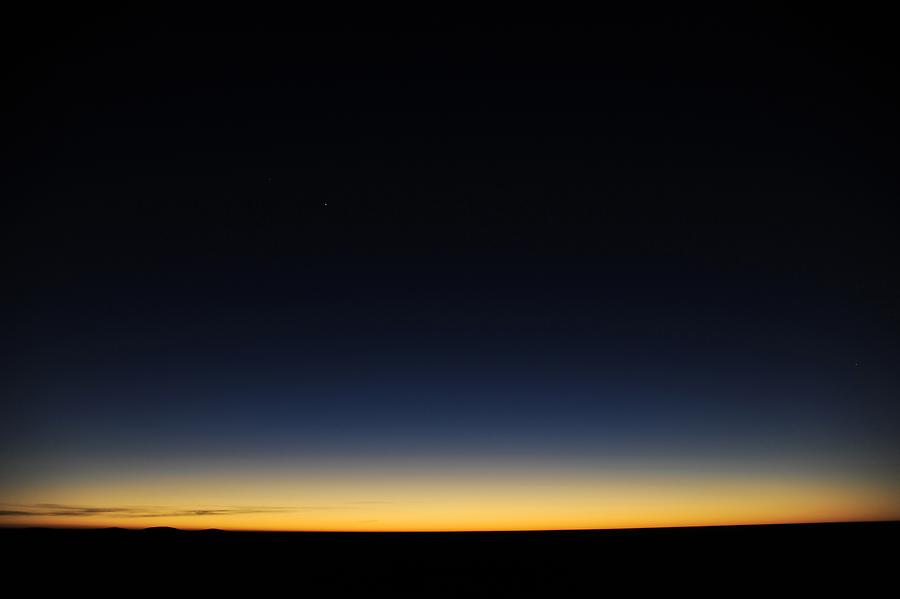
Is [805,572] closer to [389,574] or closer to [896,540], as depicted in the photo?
[389,574]

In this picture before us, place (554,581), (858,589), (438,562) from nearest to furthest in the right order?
(858,589)
(554,581)
(438,562)

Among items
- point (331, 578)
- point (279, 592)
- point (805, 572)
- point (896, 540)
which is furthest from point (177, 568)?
point (896, 540)

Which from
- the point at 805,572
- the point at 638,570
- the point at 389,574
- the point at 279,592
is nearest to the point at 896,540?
the point at 805,572

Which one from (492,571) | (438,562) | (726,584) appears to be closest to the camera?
(726,584)

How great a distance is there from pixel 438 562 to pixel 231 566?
6.49 m

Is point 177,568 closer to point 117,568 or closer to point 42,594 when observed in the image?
point 117,568

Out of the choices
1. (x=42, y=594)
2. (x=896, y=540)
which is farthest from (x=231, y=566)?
(x=896, y=540)

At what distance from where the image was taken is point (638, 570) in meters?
17.0

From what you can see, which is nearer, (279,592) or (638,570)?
(279,592)

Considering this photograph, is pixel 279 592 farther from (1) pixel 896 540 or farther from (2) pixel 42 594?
(1) pixel 896 540

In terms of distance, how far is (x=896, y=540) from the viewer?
26.7 meters

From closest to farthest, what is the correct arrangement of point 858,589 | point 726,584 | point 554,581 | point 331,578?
point 858,589 < point 726,584 < point 554,581 < point 331,578

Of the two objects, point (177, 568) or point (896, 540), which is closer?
point (177, 568)

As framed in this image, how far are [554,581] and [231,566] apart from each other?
31.6ft
